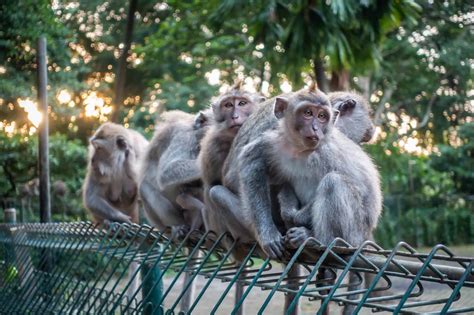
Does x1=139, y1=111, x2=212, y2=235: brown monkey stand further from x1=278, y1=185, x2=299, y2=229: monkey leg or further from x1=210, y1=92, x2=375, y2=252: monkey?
x1=278, y1=185, x2=299, y2=229: monkey leg

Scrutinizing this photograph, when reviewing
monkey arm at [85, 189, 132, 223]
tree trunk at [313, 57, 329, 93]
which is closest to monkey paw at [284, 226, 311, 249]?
monkey arm at [85, 189, 132, 223]

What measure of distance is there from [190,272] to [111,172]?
3880 mm

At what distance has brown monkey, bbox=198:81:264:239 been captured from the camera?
14.6ft

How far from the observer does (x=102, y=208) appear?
676cm

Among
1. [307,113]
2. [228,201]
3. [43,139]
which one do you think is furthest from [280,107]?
[43,139]

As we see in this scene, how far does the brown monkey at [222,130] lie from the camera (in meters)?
4.45

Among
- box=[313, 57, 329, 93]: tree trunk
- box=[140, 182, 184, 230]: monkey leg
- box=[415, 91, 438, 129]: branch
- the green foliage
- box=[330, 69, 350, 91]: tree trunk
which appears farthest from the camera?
box=[415, 91, 438, 129]: branch

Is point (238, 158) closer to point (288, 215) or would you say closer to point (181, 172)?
point (288, 215)

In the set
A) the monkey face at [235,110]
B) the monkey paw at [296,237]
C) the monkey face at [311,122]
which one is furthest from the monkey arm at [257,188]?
the monkey face at [235,110]

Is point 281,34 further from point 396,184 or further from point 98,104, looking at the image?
point 396,184

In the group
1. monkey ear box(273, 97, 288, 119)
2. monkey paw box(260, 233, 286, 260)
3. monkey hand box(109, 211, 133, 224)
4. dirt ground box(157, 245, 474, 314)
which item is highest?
monkey ear box(273, 97, 288, 119)

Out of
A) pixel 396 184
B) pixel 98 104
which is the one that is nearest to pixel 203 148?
pixel 98 104

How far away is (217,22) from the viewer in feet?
26.6

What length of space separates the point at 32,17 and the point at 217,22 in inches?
94.9
